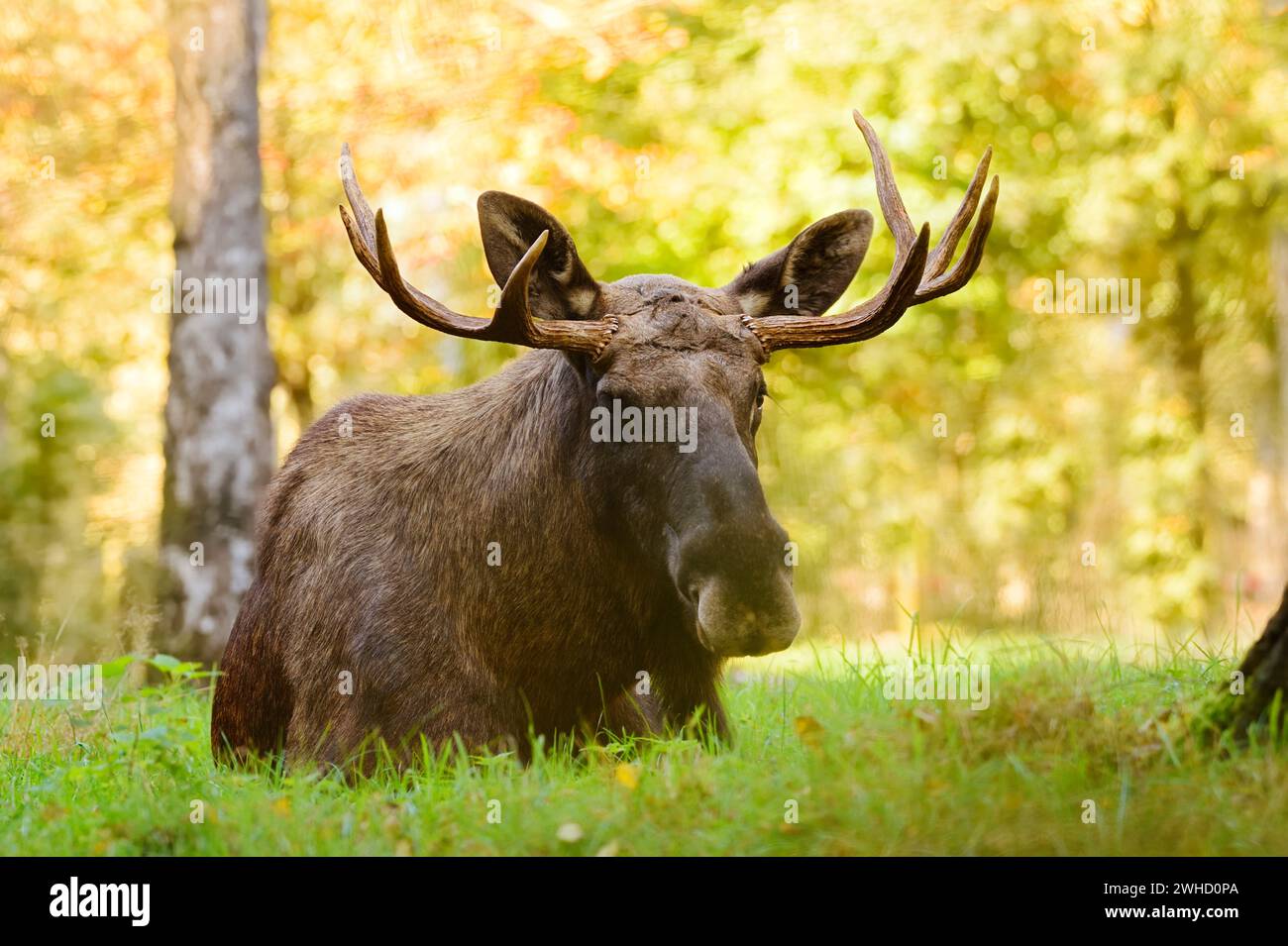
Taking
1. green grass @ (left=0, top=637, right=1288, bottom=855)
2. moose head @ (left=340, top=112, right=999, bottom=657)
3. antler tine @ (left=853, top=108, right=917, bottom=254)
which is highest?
antler tine @ (left=853, top=108, right=917, bottom=254)

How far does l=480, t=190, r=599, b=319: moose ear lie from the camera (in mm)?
5023

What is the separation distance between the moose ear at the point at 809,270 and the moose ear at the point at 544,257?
66 cm

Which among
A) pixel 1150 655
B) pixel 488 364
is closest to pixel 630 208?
pixel 488 364

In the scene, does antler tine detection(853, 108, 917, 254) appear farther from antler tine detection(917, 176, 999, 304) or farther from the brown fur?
the brown fur

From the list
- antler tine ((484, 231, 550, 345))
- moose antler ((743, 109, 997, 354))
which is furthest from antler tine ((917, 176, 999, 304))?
antler tine ((484, 231, 550, 345))

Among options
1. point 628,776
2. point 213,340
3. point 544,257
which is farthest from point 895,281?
point 213,340

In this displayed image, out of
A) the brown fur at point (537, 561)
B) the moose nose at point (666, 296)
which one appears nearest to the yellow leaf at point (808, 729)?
the brown fur at point (537, 561)

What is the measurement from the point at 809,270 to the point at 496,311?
149cm

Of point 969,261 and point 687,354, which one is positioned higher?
point 969,261

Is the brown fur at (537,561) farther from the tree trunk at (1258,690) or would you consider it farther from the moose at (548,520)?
the tree trunk at (1258,690)

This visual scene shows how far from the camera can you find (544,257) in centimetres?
507

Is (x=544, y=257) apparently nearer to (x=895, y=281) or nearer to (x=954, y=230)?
(x=895, y=281)

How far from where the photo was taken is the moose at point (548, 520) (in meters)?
4.74
